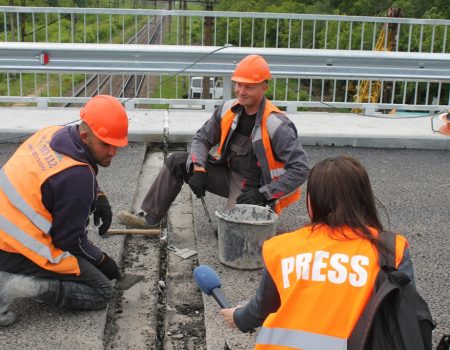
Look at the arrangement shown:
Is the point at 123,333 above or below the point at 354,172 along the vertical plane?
below

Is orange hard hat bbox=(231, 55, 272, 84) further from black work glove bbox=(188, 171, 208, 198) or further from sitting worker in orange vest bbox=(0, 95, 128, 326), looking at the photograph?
sitting worker in orange vest bbox=(0, 95, 128, 326)

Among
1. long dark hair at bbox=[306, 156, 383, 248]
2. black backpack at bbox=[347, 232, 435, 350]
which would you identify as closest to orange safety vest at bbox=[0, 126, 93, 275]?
long dark hair at bbox=[306, 156, 383, 248]

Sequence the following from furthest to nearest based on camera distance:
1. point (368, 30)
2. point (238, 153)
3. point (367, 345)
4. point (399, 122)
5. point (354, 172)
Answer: point (368, 30)
point (399, 122)
point (238, 153)
point (354, 172)
point (367, 345)

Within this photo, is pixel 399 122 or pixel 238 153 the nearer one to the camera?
pixel 238 153

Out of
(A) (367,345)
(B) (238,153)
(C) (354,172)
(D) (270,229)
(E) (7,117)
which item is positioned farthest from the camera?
(E) (7,117)

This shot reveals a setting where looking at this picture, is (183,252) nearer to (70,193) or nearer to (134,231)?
(134,231)

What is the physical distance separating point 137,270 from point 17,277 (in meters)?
1.11

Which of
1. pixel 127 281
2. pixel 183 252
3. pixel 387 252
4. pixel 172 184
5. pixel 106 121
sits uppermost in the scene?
pixel 106 121

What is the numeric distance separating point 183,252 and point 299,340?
101 inches

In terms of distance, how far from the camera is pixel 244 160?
5258 mm

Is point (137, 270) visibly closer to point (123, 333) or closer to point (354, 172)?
point (123, 333)

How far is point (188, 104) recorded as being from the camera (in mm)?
9000

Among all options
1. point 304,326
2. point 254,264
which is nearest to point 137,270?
point 254,264

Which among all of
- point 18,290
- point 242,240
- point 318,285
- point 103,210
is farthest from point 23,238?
point 318,285
